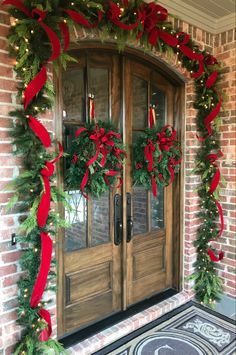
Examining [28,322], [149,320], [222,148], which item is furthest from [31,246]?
[222,148]

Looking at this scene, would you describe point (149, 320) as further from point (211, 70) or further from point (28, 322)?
point (211, 70)

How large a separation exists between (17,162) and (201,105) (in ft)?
6.10

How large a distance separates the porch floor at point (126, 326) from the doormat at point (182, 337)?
1.5 inches

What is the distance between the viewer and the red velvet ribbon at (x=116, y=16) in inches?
74.1

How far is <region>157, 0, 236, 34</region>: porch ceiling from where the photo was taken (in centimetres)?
247

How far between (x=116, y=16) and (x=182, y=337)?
2511mm

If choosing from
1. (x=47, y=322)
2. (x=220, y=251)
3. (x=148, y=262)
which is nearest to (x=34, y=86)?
(x=47, y=322)

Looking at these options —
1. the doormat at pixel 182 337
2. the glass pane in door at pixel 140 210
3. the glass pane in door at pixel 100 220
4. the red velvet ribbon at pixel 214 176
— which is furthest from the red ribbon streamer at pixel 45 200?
the red velvet ribbon at pixel 214 176

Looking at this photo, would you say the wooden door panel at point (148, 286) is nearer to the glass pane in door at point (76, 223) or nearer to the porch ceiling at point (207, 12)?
the glass pane in door at point (76, 223)

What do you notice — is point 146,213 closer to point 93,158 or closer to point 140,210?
point 140,210

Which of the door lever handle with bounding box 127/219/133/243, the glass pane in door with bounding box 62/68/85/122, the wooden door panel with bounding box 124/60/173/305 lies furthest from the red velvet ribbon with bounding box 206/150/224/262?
the glass pane in door with bounding box 62/68/85/122

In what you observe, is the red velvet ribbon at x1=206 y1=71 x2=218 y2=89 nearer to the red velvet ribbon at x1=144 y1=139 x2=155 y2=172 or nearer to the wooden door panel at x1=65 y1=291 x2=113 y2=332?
the red velvet ribbon at x1=144 y1=139 x2=155 y2=172

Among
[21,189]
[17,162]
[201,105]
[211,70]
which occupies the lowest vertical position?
[21,189]

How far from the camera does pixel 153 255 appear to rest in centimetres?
279
